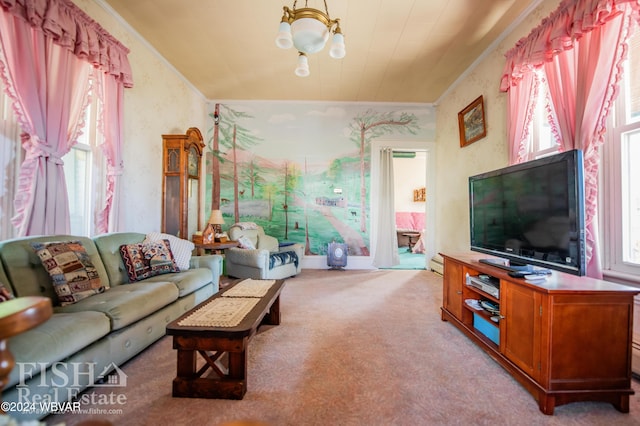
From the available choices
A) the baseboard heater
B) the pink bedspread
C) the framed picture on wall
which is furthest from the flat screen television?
the pink bedspread

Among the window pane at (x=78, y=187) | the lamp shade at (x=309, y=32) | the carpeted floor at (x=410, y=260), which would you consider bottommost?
the carpeted floor at (x=410, y=260)

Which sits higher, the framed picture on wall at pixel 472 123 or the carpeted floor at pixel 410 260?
the framed picture on wall at pixel 472 123

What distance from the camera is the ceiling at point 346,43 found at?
2738 mm

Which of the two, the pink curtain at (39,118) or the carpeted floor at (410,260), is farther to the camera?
the carpeted floor at (410,260)

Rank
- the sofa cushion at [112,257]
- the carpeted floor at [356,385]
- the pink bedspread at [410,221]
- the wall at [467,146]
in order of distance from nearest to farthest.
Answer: the carpeted floor at [356,385] → the sofa cushion at [112,257] → the wall at [467,146] → the pink bedspread at [410,221]

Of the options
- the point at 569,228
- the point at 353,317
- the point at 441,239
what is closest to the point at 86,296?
the point at 353,317

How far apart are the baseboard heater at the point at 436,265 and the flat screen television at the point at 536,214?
2.26 m

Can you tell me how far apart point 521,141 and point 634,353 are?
74.4 inches

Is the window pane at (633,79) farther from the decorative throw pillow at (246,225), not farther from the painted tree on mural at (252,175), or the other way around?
the painted tree on mural at (252,175)

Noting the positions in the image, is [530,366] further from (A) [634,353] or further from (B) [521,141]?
(B) [521,141]

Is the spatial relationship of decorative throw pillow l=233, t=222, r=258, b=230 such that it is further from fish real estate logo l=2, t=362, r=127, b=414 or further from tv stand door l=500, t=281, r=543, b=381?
tv stand door l=500, t=281, r=543, b=381

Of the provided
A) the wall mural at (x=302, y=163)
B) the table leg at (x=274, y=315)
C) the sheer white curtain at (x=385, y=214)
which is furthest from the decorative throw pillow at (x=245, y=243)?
the sheer white curtain at (x=385, y=214)

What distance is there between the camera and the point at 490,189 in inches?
92.7

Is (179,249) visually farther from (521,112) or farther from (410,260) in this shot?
(410,260)
